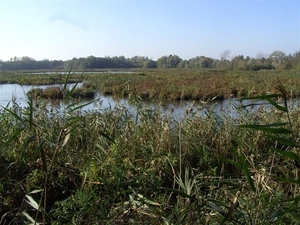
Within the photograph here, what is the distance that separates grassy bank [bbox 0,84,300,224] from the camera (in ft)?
5.32

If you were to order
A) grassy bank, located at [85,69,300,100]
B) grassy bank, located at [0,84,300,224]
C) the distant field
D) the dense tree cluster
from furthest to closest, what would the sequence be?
the dense tree cluster, grassy bank, located at [85,69,300,100], the distant field, grassy bank, located at [0,84,300,224]

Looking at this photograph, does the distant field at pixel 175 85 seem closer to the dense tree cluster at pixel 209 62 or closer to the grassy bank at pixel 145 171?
the grassy bank at pixel 145 171

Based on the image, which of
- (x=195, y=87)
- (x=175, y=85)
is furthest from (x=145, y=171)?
(x=175, y=85)

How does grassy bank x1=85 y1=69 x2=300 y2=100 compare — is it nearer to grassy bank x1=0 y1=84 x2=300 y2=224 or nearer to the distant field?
the distant field

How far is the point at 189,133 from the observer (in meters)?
3.22

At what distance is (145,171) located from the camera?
2293 mm

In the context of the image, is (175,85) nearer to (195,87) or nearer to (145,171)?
(195,87)

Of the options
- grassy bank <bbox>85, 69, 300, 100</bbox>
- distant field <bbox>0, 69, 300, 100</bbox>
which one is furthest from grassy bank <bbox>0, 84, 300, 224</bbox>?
grassy bank <bbox>85, 69, 300, 100</bbox>

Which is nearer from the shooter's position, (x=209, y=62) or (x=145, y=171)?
(x=145, y=171)

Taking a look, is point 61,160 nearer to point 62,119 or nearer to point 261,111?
Result: point 62,119

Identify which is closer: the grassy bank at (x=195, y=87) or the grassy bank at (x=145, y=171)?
the grassy bank at (x=145, y=171)

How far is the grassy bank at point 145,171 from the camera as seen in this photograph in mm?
1622

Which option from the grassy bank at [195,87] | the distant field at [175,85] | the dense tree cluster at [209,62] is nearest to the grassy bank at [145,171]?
the distant field at [175,85]

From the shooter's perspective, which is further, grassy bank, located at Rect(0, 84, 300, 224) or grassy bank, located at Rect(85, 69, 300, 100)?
grassy bank, located at Rect(85, 69, 300, 100)
